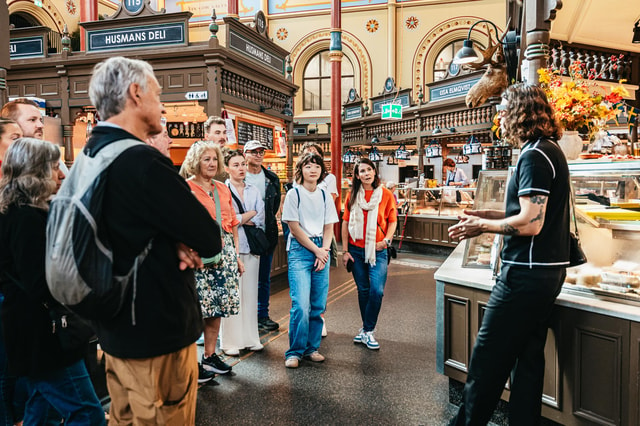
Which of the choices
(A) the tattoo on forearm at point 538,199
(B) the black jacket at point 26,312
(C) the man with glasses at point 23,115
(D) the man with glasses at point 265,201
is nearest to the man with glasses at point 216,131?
(D) the man with glasses at point 265,201

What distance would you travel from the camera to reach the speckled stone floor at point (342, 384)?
2754 mm

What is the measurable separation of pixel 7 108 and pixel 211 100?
11.9 ft

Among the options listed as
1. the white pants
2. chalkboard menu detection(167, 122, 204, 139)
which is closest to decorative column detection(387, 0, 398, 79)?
chalkboard menu detection(167, 122, 204, 139)

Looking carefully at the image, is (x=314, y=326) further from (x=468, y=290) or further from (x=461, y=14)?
(x=461, y=14)

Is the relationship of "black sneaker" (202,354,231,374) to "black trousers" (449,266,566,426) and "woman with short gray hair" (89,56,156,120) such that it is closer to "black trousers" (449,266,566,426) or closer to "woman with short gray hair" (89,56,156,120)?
"black trousers" (449,266,566,426)

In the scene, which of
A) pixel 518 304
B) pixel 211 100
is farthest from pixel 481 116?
pixel 518 304

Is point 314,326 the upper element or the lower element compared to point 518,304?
lower

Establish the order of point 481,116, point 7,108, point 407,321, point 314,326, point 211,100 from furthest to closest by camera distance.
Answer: point 481,116, point 211,100, point 407,321, point 314,326, point 7,108

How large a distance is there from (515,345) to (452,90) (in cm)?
879

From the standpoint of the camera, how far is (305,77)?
55.7ft

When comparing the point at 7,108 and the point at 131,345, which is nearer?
the point at 131,345

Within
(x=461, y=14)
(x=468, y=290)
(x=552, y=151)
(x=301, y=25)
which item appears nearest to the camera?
(x=552, y=151)

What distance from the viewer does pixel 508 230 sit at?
2.02m

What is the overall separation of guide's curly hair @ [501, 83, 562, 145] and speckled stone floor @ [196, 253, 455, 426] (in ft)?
5.66
